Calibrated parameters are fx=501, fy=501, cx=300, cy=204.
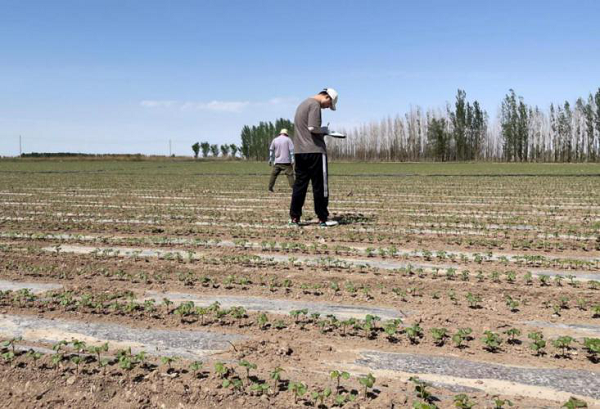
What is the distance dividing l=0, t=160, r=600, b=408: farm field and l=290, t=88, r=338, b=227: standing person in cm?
72

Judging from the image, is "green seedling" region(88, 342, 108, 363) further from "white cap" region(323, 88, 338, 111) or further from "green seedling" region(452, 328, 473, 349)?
"white cap" region(323, 88, 338, 111)

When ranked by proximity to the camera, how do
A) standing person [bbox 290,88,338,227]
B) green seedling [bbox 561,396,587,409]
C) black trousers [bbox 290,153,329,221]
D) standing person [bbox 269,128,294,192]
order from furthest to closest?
standing person [bbox 269,128,294,192], black trousers [bbox 290,153,329,221], standing person [bbox 290,88,338,227], green seedling [bbox 561,396,587,409]

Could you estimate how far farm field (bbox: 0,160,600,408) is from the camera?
2.64 meters

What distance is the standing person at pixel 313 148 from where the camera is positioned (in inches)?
310

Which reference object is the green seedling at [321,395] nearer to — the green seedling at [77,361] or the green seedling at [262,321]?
the green seedling at [262,321]

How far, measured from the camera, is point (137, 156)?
85.9 meters

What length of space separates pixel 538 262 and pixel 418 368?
3.19 meters

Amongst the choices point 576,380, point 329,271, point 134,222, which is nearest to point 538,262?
point 329,271

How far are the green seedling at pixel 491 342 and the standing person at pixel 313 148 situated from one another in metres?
4.96

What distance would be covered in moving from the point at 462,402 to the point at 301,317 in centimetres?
153

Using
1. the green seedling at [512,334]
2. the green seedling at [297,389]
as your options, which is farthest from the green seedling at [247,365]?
the green seedling at [512,334]

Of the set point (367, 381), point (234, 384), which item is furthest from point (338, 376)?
point (234, 384)

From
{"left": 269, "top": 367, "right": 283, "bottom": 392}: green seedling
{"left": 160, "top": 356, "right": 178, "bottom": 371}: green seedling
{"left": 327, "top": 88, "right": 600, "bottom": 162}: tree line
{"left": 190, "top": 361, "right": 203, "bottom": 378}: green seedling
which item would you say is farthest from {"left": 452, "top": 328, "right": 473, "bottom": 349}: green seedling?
{"left": 327, "top": 88, "right": 600, "bottom": 162}: tree line

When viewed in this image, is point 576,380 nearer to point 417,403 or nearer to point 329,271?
point 417,403
